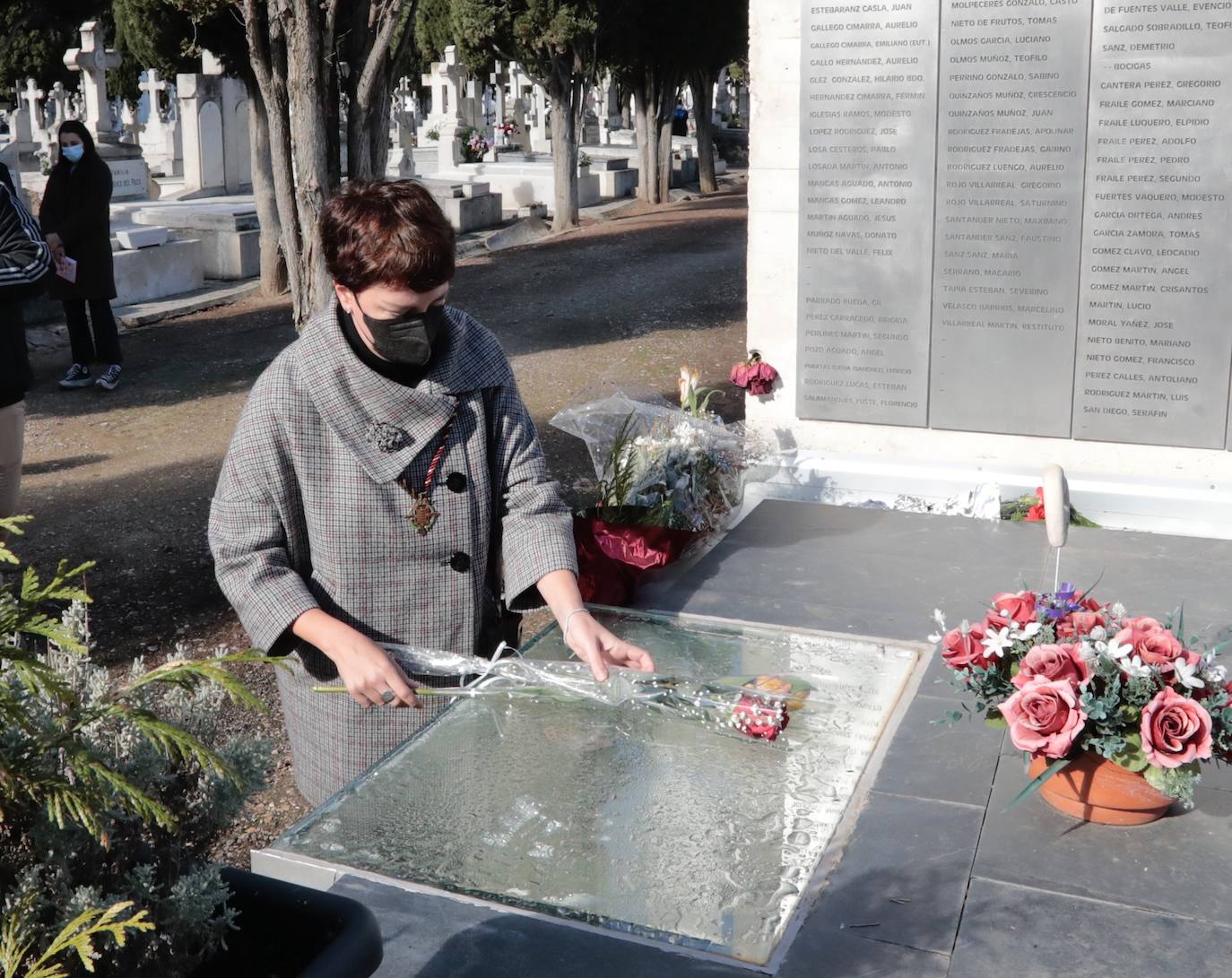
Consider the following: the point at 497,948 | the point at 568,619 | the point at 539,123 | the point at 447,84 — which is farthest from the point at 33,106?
the point at 497,948

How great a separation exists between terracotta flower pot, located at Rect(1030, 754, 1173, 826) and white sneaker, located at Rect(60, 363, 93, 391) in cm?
904

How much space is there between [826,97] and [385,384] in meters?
3.76

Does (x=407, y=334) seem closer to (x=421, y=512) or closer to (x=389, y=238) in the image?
(x=389, y=238)

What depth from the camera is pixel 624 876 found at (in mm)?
2262

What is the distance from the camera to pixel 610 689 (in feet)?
8.53

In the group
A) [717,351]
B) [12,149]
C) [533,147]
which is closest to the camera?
[717,351]

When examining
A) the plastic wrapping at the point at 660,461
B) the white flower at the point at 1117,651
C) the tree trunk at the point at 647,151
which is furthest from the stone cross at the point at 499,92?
the white flower at the point at 1117,651

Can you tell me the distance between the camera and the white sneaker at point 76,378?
10164 millimetres

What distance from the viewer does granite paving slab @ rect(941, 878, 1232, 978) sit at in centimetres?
219

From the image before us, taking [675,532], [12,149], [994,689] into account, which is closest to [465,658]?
[994,689]

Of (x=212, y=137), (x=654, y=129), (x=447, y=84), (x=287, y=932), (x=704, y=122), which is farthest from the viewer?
(x=447, y=84)

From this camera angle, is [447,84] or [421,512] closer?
[421,512]

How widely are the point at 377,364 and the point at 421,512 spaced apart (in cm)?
30

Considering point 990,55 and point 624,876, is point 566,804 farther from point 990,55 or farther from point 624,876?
point 990,55
